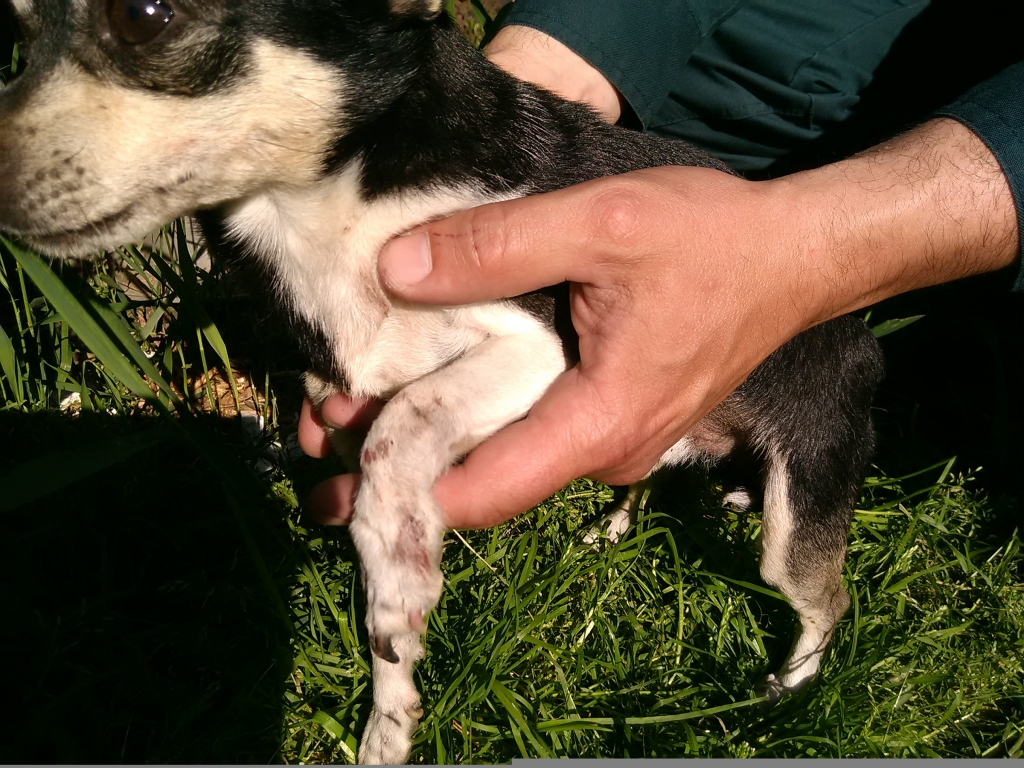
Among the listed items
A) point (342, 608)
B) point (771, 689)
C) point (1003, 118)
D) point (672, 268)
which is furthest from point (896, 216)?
point (342, 608)

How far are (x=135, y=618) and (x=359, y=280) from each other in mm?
1131

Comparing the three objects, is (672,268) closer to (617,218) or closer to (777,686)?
(617,218)

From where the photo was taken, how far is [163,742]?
1.89m

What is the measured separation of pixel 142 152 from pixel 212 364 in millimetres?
1730

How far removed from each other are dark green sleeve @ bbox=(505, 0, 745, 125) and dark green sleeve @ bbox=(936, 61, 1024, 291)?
1.10 m

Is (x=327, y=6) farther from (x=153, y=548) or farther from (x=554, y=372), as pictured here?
(x=153, y=548)

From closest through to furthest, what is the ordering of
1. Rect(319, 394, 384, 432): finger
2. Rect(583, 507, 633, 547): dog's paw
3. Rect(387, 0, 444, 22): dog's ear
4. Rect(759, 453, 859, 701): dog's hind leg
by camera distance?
Rect(387, 0, 444, 22): dog's ear, Rect(319, 394, 384, 432): finger, Rect(759, 453, 859, 701): dog's hind leg, Rect(583, 507, 633, 547): dog's paw

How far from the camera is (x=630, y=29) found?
300 centimetres

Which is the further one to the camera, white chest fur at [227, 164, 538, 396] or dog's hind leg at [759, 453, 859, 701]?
dog's hind leg at [759, 453, 859, 701]

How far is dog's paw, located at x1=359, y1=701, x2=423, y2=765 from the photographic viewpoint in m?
2.02

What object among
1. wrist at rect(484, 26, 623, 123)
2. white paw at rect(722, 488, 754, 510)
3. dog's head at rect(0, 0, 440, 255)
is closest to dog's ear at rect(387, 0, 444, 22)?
dog's head at rect(0, 0, 440, 255)

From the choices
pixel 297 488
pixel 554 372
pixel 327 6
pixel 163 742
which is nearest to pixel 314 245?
pixel 327 6

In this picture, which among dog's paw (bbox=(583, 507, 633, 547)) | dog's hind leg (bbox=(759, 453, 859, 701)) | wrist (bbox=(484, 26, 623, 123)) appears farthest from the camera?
wrist (bbox=(484, 26, 623, 123))

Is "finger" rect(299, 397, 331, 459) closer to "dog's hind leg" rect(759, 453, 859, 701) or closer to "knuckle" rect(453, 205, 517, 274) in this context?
"knuckle" rect(453, 205, 517, 274)
